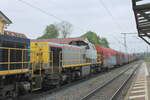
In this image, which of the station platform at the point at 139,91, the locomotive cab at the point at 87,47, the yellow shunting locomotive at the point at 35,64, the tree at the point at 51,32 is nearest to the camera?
the yellow shunting locomotive at the point at 35,64

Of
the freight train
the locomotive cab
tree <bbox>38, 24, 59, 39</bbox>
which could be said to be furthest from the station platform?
tree <bbox>38, 24, 59, 39</bbox>

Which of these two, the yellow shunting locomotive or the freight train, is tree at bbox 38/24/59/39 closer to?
the freight train

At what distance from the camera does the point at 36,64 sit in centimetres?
1245

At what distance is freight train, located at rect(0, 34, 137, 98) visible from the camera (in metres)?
9.45

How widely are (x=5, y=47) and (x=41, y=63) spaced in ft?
11.8

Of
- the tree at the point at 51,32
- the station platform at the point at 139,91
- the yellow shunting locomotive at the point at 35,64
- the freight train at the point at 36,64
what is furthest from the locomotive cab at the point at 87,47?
the tree at the point at 51,32

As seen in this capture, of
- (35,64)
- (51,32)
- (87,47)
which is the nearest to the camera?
(35,64)

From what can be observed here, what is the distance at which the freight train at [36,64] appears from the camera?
9.45 metres

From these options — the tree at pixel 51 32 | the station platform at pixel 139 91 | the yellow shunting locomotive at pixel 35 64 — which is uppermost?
the tree at pixel 51 32

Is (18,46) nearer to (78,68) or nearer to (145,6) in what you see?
(145,6)

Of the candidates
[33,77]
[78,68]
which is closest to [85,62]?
[78,68]

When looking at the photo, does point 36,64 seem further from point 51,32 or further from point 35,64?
point 51,32

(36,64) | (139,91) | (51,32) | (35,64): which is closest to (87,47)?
(139,91)

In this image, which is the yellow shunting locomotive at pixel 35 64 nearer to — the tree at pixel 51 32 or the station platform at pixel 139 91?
the station platform at pixel 139 91
